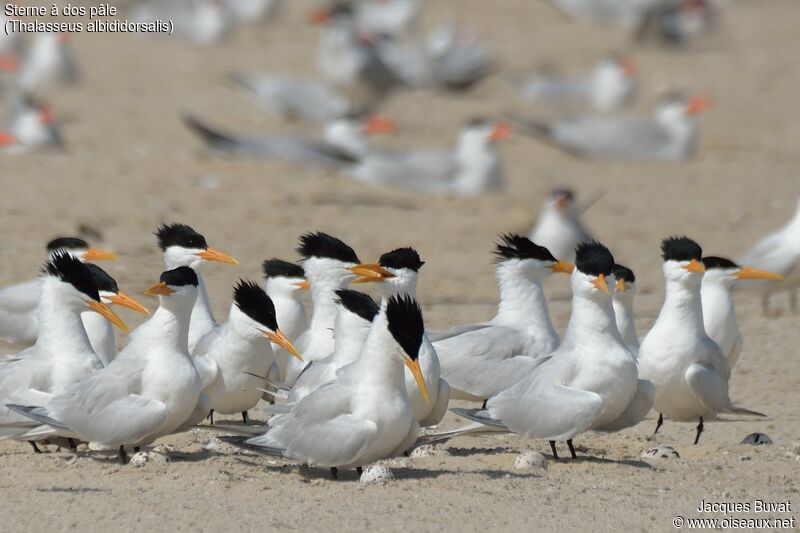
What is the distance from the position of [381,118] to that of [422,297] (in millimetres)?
7875

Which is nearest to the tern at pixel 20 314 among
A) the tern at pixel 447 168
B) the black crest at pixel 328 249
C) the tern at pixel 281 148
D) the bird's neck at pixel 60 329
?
the black crest at pixel 328 249

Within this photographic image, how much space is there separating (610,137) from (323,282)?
970 cm

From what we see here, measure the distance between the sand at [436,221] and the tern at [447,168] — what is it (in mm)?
264

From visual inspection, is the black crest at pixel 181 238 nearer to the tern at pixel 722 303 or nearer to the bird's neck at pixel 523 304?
the bird's neck at pixel 523 304

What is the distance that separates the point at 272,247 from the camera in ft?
35.7

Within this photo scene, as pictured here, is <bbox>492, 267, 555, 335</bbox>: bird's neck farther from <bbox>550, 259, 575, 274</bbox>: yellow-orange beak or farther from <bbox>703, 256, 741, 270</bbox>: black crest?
<bbox>703, 256, 741, 270</bbox>: black crest

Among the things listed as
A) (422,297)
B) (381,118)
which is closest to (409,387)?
(422,297)

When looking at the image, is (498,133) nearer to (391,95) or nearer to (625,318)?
(391,95)

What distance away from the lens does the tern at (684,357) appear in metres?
6.28

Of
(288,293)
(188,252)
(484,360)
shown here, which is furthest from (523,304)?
(188,252)

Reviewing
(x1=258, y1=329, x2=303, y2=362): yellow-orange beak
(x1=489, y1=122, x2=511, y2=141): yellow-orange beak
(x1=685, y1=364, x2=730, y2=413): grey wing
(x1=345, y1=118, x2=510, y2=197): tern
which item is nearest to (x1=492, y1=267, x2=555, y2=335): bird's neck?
(x1=685, y1=364, x2=730, y2=413): grey wing

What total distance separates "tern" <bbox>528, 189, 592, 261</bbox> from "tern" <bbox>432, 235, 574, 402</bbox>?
3.44 meters

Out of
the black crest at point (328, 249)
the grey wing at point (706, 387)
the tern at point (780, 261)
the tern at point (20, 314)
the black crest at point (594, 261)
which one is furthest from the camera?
the tern at point (780, 261)

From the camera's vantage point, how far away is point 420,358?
19.0ft
